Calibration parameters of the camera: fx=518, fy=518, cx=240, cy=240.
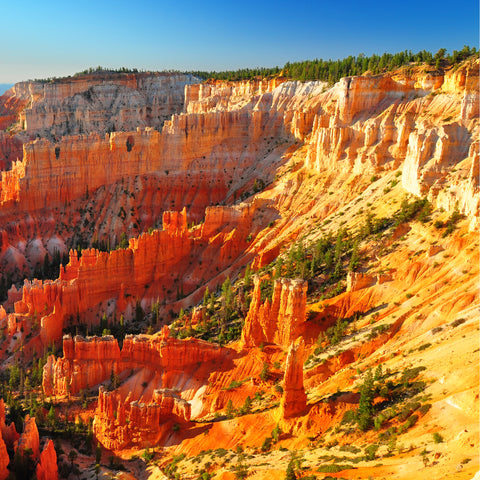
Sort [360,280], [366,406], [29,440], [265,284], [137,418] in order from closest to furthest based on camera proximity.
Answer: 1. [366,406]
2. [29,440]
3. [137,418]
4. [360,280]
5. [265,284]

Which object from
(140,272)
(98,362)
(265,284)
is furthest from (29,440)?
(140,272)

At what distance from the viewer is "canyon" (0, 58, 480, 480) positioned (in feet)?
86.7

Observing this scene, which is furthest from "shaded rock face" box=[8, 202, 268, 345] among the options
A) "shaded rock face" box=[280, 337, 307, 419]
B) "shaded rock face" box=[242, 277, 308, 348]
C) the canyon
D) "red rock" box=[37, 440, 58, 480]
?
"shaded rock face" box=[280, 337, 307, 419]

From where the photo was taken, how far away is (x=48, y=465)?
95.6 feet

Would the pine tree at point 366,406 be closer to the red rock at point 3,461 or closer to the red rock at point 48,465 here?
the red rock at point 48,465

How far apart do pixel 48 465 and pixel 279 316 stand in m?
17.6

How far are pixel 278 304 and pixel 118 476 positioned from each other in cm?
1558

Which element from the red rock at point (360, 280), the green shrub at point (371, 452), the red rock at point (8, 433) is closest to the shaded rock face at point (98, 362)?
the red rock at point (8, 433)

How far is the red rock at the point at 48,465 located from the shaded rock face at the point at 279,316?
605 inches

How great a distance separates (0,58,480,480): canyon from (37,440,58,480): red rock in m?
0.11

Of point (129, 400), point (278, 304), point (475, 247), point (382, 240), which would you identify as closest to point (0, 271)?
point (129, 400)

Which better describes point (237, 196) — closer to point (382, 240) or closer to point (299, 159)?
point (299, 159)

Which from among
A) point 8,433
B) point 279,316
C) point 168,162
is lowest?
point 8,433

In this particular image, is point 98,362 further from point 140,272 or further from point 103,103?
point 103,103
